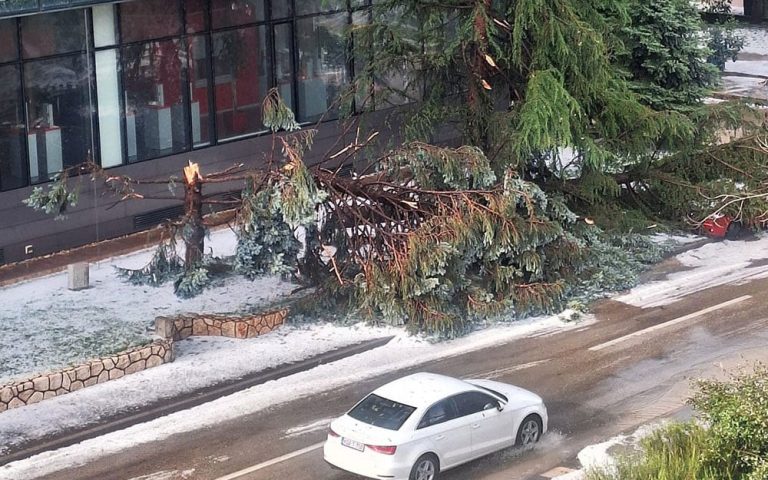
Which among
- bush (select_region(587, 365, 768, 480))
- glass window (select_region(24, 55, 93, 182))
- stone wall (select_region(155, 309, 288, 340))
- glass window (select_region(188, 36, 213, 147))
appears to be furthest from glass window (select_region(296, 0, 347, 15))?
bush (select_region(587, 365, 768, 480))

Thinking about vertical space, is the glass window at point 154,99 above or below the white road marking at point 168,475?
above

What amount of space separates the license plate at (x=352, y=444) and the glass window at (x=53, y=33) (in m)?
12.3

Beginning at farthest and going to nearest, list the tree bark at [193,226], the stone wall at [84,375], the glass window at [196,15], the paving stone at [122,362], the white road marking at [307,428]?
the glass window at [196,15] < the tree bark at [193,226] < the paving stone at [122,362] < the stone wall at [84,375] < the white road marking at [307,428]

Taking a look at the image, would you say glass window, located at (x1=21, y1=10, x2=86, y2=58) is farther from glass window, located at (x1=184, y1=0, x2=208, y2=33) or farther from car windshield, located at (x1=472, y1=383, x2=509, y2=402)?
car windshield, located at (x1=472, y1=383, x2=509, y2=402)

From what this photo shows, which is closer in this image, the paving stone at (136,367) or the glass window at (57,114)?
the paving stone at (136,367)

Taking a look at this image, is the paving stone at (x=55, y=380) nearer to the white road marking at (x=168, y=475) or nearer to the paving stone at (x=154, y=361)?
the paving stone at (x=154, y=361)

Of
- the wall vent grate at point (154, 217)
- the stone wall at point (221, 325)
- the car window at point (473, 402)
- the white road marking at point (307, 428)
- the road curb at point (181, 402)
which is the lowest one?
the white road marking at point (307, 428)

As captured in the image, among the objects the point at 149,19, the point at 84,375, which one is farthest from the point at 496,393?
the point at 149,19

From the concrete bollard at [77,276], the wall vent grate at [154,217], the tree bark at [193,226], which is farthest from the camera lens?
the wall vent grate at [154,217]

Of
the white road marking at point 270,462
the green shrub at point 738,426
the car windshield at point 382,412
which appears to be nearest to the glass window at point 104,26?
the white road marking at point 270,462

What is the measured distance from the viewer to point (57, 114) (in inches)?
1003

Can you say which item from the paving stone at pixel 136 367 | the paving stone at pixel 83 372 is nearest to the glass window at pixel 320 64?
the paving stone at pixel 136 367

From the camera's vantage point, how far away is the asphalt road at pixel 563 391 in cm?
1681

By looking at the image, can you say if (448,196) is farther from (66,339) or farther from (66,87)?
(66,87)
